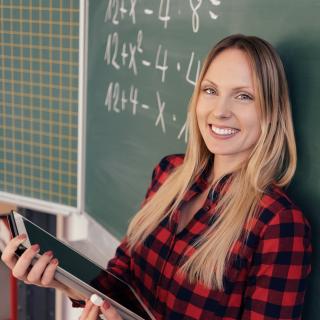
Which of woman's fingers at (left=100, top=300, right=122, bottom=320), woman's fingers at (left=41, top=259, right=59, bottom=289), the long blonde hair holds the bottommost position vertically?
woman's fingers at (left=100, top=300, right=122, bottom=320)

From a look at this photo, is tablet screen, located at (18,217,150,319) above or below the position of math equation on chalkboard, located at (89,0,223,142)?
below

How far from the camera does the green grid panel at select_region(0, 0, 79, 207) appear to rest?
1.79m

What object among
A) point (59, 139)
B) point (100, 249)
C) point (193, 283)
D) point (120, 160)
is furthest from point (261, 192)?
point (59, 139)

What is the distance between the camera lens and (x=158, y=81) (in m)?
1.40

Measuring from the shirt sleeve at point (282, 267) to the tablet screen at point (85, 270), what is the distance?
23cm

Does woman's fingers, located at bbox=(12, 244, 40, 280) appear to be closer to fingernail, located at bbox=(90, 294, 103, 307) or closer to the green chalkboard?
fingernail, located at bbox=(90, 294, 103, 307)

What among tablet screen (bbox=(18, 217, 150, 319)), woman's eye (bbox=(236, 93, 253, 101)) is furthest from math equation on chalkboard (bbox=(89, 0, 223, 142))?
tablet screen (bbox=(18, 217, 150, 319))

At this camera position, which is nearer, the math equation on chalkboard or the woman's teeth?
the woman's teeth

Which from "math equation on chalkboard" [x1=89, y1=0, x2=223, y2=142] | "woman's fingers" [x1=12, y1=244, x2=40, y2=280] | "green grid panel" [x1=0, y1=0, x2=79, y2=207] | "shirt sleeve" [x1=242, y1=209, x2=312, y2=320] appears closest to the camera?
"shirt sleeve" [x1=242, y1=209, x2=312, y2=320]

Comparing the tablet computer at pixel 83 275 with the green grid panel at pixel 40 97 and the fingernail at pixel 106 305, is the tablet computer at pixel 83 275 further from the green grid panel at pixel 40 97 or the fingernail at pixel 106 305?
the green grid panel at pixel 40 97

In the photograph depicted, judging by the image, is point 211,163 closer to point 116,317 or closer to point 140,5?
point 116,317

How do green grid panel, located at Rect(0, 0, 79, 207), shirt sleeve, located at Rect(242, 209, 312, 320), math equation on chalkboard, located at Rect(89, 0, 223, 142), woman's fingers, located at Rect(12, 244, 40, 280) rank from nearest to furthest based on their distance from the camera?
1. shirt sleeve, located at Rect(242, 209, 312, 320)
2. woman's fingers, located at Rect(12, 244, 40, 280)
3. math equation on chalkboard, located at Rect(89, 0, 223, 142)
4. green grid panel, located at Rect(0, 0, 79, 207)

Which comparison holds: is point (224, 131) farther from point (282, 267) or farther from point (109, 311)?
point (109, 311)

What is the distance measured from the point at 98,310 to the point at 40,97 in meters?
1.04
